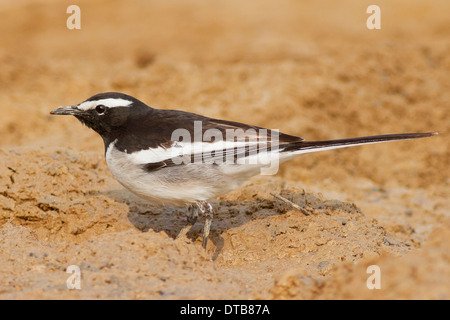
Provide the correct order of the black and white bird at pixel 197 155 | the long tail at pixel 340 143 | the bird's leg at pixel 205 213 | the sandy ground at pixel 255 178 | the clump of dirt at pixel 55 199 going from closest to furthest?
the sandy ground at pixel 255 178 → the long tail at pixel 340 143 → the black and white bird at pixel 197 155 → the bird's leg at pixel 205 213 → the clump of dirt at pixel 55 199

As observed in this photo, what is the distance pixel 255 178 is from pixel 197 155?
2.73 meters

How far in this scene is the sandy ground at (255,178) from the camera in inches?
183

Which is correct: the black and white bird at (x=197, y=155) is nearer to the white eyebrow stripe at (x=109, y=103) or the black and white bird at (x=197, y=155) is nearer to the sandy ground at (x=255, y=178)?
the white eyebrow stripe at (x=109, y=103)

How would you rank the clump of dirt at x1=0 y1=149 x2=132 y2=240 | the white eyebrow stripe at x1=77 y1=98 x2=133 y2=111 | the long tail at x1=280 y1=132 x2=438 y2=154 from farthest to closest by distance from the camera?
the clump of dirt at x1=0 y1=149 x2=132 y2=240 → the white eyebrow stripe at x1=77 y1=98 x2=133 y2=111 → the long tail at x1=280 y1=132 x2=438 y2=154

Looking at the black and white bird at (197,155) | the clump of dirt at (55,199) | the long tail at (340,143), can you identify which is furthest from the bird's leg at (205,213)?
the clump of dirt at (55,199)

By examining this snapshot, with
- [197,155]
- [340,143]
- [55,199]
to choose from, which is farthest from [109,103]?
[340,143]

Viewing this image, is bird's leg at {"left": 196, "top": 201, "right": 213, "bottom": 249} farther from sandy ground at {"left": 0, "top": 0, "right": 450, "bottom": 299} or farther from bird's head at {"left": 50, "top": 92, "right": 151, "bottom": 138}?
bird's head at {"left": 50, "top": 92, "right": 151, "bottom": 138}

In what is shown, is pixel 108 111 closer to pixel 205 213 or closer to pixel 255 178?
pixel 205 213

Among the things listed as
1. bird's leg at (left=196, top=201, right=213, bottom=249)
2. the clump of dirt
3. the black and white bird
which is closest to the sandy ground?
the clump of dirt

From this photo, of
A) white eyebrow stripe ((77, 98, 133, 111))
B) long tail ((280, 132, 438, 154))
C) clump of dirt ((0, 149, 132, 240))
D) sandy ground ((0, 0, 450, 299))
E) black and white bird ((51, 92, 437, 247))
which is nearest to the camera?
sandy ground ((0, 0, 450, 299))

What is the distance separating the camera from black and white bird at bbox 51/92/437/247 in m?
5.84

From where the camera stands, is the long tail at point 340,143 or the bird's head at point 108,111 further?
the bird's head at point 108,111

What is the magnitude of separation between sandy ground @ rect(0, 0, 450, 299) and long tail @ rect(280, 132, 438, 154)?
981mm

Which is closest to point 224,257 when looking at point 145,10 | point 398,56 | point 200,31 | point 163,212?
point 163,212
